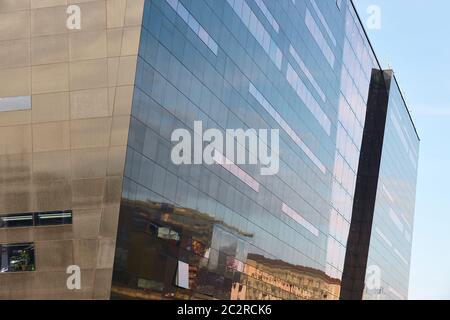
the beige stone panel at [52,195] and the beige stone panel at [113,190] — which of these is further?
the beige stone panel at [52,195]

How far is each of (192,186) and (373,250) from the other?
62032 millimetres

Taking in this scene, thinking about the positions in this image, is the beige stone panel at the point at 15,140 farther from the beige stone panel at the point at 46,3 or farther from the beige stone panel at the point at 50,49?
the beige stone panel at the point at 46,3

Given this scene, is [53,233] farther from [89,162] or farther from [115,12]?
[115,12]

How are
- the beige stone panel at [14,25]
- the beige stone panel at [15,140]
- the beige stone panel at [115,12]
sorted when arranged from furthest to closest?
the beige stone panel at [14,25] → the beige stone panel at [15,140] → the beige stone panel at [115,12]

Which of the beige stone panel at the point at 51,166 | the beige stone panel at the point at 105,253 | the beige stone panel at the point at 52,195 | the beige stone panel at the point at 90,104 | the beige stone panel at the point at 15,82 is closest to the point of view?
the beige stone panel at the point at 105,253

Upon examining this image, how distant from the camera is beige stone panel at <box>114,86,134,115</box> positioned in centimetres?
3672

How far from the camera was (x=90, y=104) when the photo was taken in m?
38.0

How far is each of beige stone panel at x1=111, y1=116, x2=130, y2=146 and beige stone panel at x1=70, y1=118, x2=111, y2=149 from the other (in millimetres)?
358

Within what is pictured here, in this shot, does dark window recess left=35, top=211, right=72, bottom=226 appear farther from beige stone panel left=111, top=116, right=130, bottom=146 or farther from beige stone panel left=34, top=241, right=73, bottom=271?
beige stone panel left=111, top=116, right=130, bottom=146

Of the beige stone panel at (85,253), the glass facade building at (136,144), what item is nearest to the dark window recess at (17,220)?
the glass facade building at (136,144)

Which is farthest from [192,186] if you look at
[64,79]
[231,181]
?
[64,79]

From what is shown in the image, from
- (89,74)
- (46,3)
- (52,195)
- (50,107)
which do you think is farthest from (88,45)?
(52,195)

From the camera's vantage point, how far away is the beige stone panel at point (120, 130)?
120 ft

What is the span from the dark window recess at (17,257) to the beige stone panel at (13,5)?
13.9 metres
